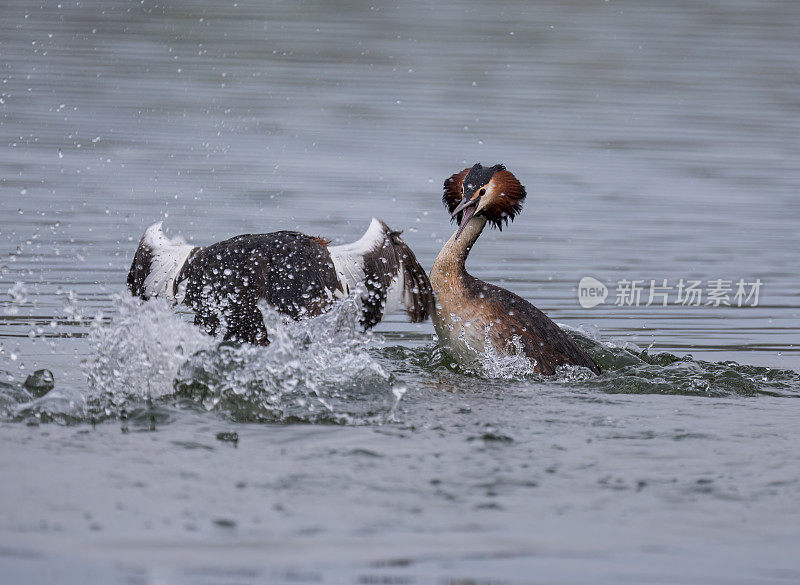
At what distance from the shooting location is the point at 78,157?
13.2m

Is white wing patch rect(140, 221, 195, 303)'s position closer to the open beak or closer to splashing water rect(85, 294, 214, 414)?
splashing water rect(85, 294, 214, 414)

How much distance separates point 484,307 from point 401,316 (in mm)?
1958

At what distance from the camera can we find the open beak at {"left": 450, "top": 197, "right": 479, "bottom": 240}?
7.31 meters

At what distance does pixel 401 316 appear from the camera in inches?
350

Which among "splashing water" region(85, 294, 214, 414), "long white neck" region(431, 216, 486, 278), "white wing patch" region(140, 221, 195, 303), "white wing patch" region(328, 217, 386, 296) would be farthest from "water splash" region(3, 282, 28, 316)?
"long white neck" region(431, 216, 486, 278)

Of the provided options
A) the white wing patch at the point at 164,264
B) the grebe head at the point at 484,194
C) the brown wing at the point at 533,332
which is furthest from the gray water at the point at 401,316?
the grebe head at the point at 484,194

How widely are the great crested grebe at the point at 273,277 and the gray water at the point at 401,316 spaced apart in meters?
0.32

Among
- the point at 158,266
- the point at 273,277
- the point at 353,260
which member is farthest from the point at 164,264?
the point at 353,260

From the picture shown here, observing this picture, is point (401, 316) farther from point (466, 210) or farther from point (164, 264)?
point (164, 264)

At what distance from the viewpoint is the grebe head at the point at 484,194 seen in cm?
735

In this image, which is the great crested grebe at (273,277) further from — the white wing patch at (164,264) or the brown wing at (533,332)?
the brown wing at (533,332)

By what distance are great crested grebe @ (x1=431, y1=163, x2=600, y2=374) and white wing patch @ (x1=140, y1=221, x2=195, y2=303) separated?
4.63 ft

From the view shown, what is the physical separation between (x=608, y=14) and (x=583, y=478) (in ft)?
59.5

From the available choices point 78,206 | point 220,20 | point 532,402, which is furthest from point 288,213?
point 220,20
